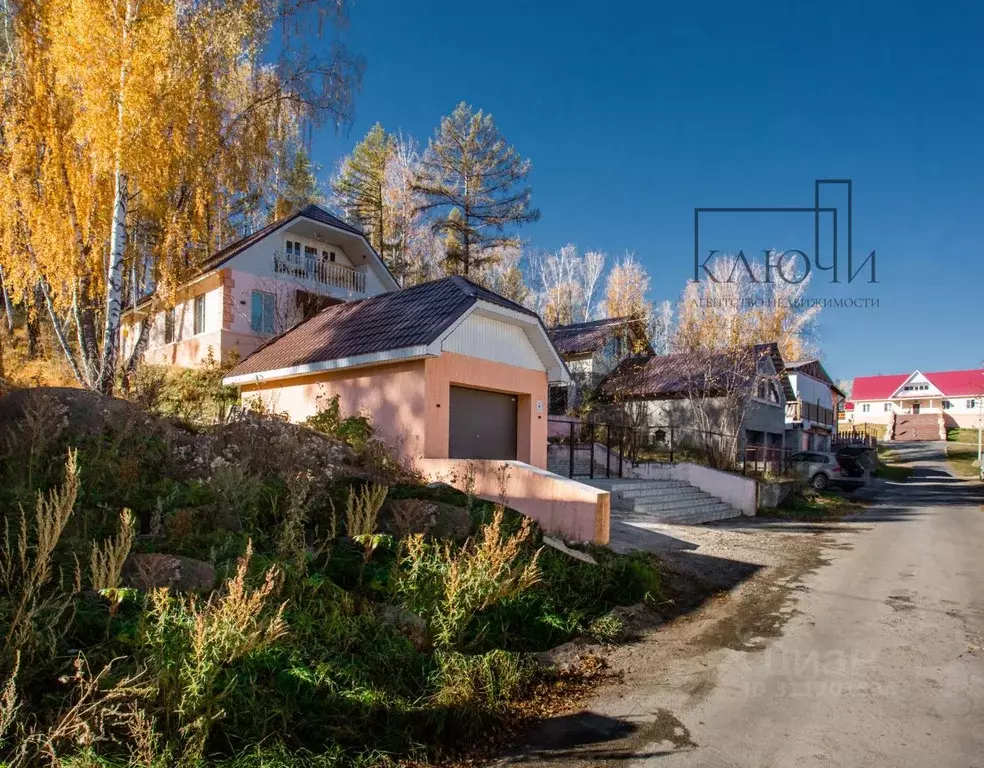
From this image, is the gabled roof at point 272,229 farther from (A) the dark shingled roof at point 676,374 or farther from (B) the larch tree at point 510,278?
(B) the larch tree at point 510,278

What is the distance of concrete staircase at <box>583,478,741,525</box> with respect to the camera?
14712 mm

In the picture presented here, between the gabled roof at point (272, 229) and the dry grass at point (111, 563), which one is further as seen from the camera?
the gabled roof at point (272, 229)

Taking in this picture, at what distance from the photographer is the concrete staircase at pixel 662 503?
14.7 m

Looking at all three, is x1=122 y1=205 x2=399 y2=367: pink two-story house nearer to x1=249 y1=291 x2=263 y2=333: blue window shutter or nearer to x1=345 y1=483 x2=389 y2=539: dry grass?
x1=249 y1=291 x2=263 y2=333: blue window shutter

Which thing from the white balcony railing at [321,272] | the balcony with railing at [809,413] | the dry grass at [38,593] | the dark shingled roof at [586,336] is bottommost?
the dry grass at [38,593]

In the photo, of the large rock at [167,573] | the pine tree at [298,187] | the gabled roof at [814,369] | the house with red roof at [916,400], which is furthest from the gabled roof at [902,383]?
the large rock at [167,573]

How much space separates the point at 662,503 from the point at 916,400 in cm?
7341

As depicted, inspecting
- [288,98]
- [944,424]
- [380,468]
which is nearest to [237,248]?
[288,98]

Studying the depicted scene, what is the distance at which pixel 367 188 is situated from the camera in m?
36.4

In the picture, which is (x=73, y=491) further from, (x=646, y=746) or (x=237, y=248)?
(x=237, y=248)

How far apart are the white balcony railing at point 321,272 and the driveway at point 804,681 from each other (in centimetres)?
1868

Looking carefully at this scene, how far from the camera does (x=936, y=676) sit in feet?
17.4

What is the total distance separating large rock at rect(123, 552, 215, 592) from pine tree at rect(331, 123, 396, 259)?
105ft

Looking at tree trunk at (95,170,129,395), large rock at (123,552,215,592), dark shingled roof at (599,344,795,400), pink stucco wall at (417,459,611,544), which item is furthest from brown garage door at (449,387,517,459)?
dark shingled roof at (599,344,795,400)
